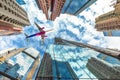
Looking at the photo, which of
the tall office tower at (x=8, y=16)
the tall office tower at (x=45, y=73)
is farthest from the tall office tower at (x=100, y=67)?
the tall office tower at (x=8, y=16)

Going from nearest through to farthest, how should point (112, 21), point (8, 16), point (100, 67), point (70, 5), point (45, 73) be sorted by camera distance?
point (45, 73) → point (70, 5) → point (8, 16) → point (112, 21) → point (100, 67)

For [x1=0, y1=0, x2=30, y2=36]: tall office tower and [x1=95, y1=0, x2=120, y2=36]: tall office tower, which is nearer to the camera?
[x1=0, y1=0, x2=30, y2=36]: tall office tower

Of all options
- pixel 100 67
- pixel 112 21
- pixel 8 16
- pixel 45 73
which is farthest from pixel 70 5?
pixel 100 67

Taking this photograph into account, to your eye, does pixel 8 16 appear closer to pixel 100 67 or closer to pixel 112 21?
pixel 112 21

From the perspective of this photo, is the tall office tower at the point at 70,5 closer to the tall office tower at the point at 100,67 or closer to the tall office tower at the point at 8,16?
the tall office tower at the point at 8,16

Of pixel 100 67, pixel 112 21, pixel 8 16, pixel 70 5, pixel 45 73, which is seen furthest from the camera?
pixel 100 67

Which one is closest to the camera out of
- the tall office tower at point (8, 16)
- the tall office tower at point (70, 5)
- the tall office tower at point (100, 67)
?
the tall office tower at point (70, 5)

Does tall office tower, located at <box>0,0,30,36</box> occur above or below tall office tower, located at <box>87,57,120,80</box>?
above

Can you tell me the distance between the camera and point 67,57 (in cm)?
5256

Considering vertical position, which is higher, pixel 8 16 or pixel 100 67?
pixel 8 16

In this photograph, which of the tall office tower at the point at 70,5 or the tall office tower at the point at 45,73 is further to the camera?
the tall office tower at the point at 70,5

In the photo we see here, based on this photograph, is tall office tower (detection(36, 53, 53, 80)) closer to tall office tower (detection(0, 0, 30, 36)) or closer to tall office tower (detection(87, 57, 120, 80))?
tall office tower (detection(0, 0, 30, 36))

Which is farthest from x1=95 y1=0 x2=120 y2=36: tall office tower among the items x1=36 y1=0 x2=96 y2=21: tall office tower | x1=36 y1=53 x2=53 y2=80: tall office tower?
x1=36 y1=53 x2=53 y2=80: tall office tower

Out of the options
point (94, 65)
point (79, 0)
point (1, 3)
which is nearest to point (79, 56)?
point (79, 0)
